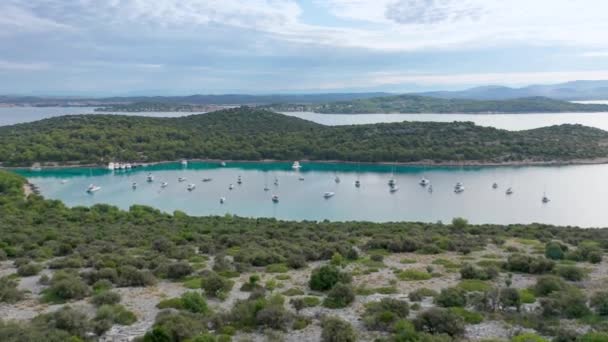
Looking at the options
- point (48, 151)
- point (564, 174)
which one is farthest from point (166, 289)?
point (48, 151)

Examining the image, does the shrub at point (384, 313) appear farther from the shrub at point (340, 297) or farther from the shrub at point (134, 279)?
the shrub at point (134, 279)

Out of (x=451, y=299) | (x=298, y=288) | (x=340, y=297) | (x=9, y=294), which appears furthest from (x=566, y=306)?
(x=9, y=294)

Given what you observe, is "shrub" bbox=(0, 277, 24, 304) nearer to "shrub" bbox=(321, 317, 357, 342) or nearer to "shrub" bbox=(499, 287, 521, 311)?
"shrub" bbox=(321, 317, 357, 342)

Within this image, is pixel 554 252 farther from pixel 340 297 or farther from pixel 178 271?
pixel 178 271

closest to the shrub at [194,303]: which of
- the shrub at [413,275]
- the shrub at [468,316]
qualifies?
the shrub at [468,316]

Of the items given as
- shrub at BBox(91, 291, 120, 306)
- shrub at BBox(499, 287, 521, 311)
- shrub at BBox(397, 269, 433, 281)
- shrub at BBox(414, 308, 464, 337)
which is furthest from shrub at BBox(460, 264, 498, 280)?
shrub at BBox(91, 291, 120, 306)

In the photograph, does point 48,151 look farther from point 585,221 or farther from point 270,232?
point 585,221
